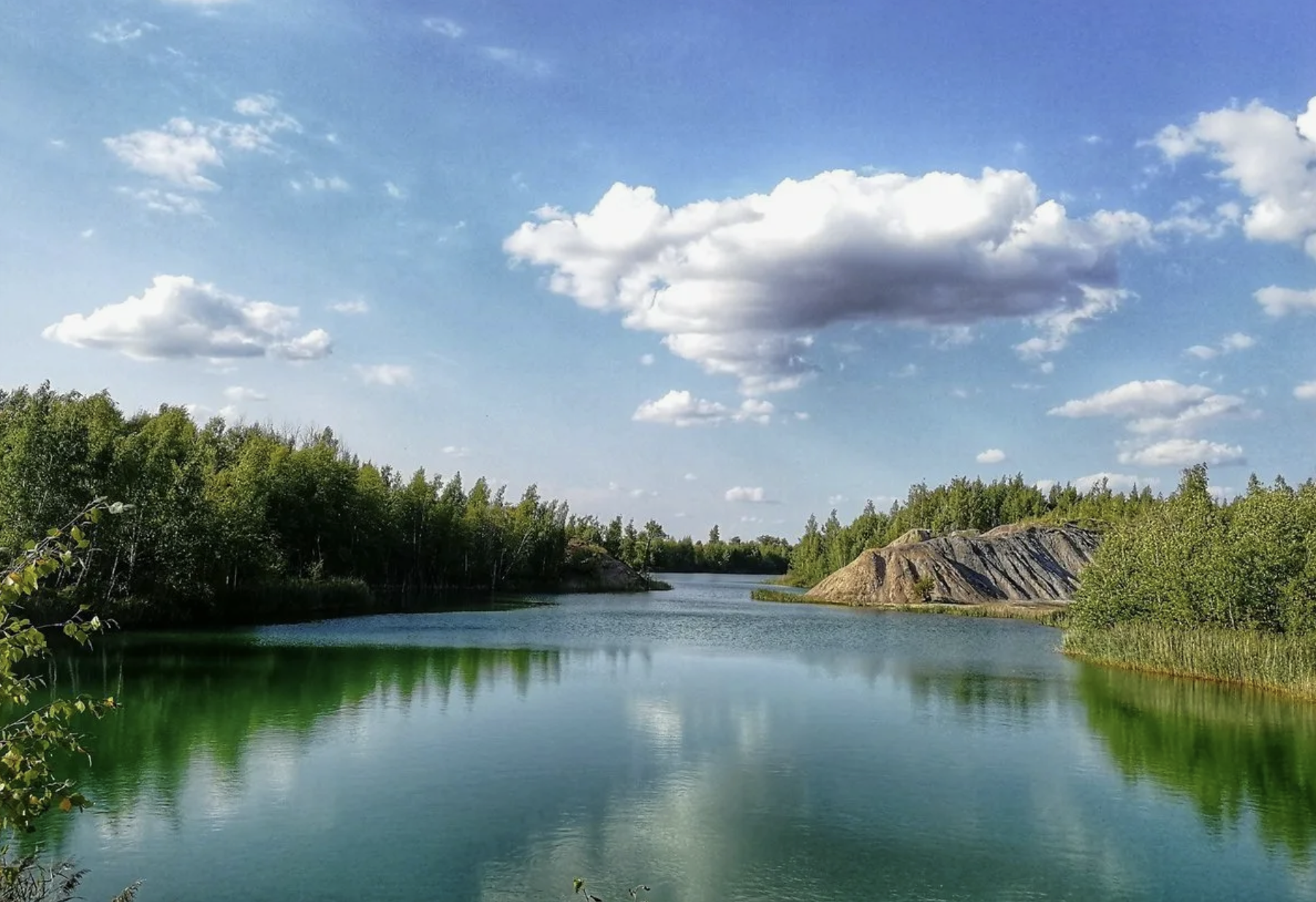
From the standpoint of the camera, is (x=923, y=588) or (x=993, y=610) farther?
(x=923, y=588)

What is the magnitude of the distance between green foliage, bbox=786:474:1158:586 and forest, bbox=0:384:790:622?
185 feet

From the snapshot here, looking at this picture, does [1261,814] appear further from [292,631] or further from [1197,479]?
[1197,479]

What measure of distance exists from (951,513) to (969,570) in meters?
54.7

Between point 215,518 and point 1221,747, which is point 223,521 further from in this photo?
point 1221,747

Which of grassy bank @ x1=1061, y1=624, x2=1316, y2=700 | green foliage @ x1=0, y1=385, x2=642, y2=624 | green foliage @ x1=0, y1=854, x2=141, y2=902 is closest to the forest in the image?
green foliage @ x1=0, y1=385, x2=642, y2=624

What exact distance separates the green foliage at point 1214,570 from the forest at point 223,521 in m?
37.6

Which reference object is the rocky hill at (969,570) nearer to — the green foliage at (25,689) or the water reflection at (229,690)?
the water reflection at (229,690)

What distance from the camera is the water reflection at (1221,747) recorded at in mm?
17359

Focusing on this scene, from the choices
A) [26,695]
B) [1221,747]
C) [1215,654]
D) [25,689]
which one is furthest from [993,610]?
[26,695]

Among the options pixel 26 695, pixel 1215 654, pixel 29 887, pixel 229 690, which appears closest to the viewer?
pixel 26 695

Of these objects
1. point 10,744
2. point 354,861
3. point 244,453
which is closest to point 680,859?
point 354,861

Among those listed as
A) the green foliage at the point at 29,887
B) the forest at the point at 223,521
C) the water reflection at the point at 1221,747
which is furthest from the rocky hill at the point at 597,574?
the green foliage at the point at 29,887

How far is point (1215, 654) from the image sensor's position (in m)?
34.4

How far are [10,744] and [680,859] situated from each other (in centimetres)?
950
